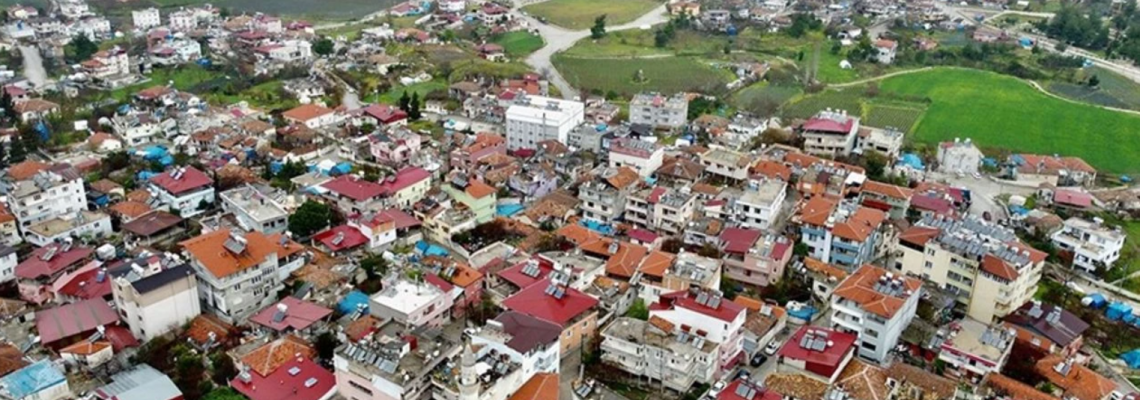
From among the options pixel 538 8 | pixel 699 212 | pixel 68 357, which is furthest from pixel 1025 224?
pixel 538 8

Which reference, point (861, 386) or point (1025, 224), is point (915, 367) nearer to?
point (861, 386)

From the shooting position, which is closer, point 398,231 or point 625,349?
point 625,349

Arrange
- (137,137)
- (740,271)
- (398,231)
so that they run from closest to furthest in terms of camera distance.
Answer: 1. (740,271)
2. (398,231)
3. (137,137)

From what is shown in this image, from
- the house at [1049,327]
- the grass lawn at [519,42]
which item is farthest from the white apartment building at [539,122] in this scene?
the grass lawn at [519,42]

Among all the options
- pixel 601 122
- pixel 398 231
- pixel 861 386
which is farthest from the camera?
pixel 601 122

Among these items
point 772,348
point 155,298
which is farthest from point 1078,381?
point 155,298

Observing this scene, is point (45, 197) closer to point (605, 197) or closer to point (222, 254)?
point (222, 254)
